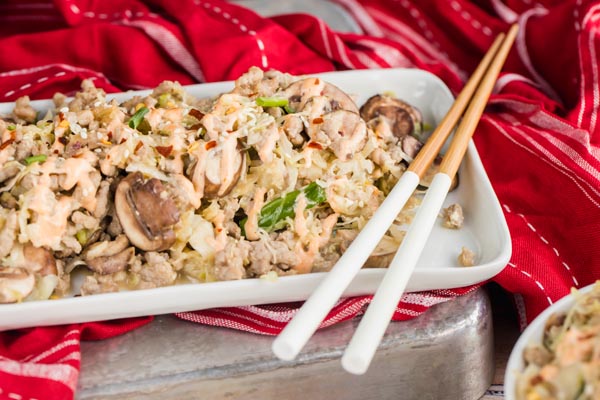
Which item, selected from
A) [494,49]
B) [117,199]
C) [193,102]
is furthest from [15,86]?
[494,49]

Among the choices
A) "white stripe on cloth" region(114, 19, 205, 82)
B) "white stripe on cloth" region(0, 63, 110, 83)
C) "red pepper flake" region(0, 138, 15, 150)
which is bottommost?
"white stripe on cloth" region(0, 63, 110, 83)

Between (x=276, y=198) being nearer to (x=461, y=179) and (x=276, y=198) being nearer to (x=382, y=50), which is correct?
(x=461, y=179)

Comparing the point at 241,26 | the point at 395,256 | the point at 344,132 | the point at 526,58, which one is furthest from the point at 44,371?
the point at 526,58

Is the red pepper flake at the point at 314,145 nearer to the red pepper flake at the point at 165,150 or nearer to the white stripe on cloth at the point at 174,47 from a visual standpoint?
the red pepper flake at the point at 165,150

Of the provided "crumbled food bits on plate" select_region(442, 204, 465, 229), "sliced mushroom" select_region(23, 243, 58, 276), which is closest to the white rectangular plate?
"crumbled food bits on plate" select_region(442, 204, 465, 229)

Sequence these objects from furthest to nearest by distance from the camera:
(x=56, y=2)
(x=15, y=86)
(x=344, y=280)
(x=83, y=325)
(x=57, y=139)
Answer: (x=56, y=2), (x=15, y=86), (x=57, y=139), (x=83, y=325), (x=344, y=280)

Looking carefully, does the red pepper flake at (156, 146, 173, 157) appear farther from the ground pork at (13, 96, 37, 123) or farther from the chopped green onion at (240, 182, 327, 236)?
the ground pork at (13, 96, 37, 123)
